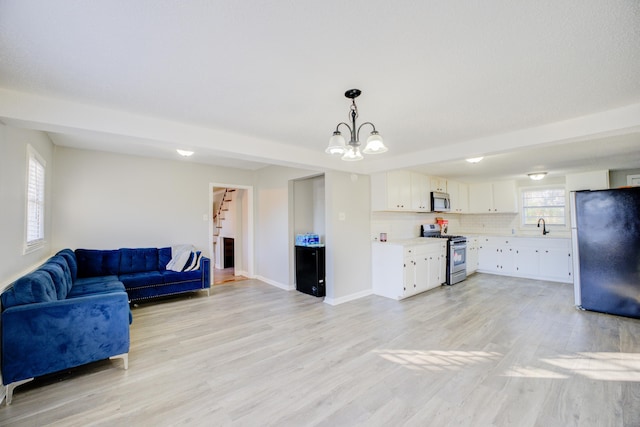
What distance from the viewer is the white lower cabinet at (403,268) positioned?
4.43 metres

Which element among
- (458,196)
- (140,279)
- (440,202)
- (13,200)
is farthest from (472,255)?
(13,200)

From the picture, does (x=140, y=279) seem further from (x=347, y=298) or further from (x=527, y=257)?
(x=527, y=257)

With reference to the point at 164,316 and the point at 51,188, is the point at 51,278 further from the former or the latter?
the point at 51,188

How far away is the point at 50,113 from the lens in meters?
2.21

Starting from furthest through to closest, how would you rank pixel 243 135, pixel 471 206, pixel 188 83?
pixel 471 206, pixel 243 135, pixel 188 83

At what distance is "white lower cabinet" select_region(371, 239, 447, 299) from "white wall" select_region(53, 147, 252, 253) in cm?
341

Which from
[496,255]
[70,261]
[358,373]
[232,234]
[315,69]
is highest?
[315,69]

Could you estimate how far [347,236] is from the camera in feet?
14.8

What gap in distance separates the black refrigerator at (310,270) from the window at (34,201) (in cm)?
350

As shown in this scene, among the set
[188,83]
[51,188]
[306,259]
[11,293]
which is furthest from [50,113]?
[306,259]

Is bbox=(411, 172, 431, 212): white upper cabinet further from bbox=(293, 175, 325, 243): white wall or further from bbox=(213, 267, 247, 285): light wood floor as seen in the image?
bbox=(213, 267, 247, 285): light wood floor

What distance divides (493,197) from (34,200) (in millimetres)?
8422

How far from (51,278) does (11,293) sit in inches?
18.9

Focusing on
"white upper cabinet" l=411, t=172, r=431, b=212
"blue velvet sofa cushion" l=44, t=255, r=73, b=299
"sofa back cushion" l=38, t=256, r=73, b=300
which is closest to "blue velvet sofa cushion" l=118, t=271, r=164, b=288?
"blue velvet sofa cushion" l=44, t=255, r=73, b=299
